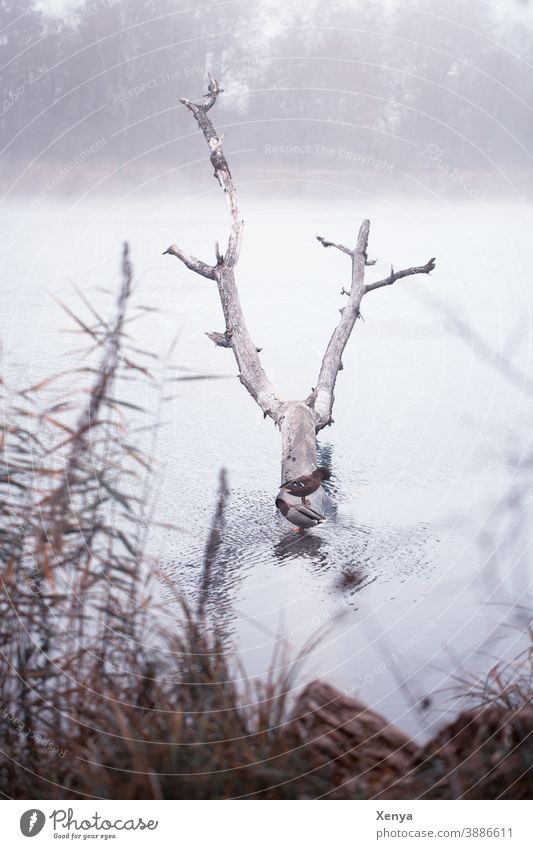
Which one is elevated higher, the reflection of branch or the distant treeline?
the distant treeline

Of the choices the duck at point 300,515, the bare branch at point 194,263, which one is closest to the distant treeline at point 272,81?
the bare branch at point 194,263

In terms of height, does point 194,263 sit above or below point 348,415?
above

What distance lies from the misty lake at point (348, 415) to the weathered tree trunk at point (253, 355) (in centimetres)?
32

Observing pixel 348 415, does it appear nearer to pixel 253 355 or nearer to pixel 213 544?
pixel 253 355

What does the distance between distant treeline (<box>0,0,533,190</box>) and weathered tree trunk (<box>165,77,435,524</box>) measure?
1628 mm

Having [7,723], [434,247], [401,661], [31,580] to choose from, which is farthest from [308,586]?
[434,247]

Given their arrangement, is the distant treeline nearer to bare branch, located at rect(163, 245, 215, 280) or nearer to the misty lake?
the misty lake

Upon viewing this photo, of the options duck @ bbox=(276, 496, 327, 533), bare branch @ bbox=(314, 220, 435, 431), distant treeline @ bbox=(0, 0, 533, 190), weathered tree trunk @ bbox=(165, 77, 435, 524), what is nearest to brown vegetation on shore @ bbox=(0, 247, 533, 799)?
duck @ bbox=(276, 496, 327, 533)

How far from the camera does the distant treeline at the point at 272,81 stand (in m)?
8.53

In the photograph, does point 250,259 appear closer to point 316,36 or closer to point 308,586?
point 316,36

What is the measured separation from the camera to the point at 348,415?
24.6ft

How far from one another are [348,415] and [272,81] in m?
3.45

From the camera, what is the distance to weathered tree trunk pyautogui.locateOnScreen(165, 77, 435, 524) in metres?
5.82

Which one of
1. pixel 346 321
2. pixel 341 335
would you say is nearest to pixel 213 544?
pixel 341 335
